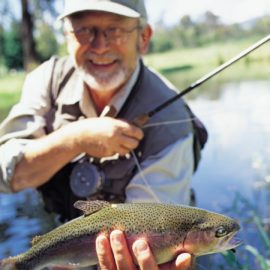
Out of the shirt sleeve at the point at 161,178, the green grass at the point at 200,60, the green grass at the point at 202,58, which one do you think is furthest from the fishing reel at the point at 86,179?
the green grass at the point at 202,58

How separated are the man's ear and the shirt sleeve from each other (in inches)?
21.9

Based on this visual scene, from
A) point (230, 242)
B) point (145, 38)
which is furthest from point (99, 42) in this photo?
point (230, 242)

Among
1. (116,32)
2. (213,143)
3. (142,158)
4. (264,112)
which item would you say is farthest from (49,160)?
(264,112)


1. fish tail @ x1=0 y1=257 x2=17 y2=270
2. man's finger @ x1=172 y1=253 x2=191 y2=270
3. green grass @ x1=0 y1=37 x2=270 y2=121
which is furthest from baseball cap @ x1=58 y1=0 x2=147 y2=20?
green grass @ x1=0 y1=37 x2=270 y2=121

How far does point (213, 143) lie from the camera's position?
7.97 metres

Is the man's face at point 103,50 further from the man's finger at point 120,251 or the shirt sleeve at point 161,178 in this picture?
the man's finger at point 120,251

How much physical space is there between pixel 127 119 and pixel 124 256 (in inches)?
48.7

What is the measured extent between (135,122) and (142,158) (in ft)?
0.72

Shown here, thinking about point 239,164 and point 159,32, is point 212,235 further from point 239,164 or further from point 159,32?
point 159,32

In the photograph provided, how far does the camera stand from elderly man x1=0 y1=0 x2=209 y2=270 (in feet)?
9.26

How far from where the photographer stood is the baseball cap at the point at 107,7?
283cm

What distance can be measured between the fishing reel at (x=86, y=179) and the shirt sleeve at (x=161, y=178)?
16cm

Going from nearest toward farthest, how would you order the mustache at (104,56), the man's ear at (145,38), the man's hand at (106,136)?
1. the man's hand at (106,136)
2. the mustache at (104,56)
3. the man's ear at (145,38)

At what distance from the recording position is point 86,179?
9.51 feet
